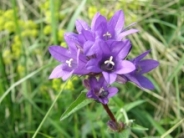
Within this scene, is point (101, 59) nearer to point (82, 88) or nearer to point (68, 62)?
point (68, 62)

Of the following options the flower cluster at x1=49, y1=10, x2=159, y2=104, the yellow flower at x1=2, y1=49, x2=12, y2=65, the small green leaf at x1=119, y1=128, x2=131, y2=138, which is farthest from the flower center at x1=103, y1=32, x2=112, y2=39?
the yellow flower at x1=2, y1=49, x2=12, y2=65

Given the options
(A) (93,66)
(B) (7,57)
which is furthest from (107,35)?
(B) (7,57)

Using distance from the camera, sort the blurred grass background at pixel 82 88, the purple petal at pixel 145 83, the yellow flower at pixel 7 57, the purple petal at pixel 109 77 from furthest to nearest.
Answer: the yellow flower at pixel 7 57 → the blurred grass background at pixel 82 88 → the purple petal at pixel 145 83 → the purple petal at pixel 109 77

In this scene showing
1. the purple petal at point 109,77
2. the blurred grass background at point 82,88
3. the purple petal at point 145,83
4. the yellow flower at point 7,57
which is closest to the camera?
the purple petal at point 109,77

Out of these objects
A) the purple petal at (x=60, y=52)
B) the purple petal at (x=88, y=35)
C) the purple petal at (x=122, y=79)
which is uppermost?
the purple petal at (x=88, y=35)

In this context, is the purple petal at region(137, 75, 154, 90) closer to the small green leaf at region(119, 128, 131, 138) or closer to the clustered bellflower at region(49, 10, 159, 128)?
the clustered bellflower at region(49, 10, 159, 128)

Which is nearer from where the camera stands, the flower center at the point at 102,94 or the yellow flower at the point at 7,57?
the flower center at the point at 102,94

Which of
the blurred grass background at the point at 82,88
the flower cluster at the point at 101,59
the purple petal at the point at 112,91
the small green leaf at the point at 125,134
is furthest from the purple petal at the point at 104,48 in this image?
the blurred grass background at the point at 82,88

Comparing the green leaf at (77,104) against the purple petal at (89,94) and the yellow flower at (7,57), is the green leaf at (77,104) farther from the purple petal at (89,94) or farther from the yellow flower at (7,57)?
the yellow flower at (7,57)

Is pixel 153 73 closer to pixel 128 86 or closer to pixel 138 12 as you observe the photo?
pixel 128 86
